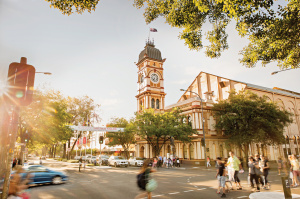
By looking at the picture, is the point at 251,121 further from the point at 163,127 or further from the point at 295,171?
the point at 295,171

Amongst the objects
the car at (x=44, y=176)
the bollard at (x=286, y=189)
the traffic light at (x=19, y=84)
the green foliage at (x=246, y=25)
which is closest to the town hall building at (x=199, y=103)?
the green foliage at (x=246, y=25)

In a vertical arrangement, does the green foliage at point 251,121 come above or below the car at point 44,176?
above

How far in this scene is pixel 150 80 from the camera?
5100 centimetres

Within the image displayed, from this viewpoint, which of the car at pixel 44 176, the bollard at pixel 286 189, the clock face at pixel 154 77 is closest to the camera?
the bollard at pixel 286 189

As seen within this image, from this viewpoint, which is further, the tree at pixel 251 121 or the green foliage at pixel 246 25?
the tree at pixel 251 121

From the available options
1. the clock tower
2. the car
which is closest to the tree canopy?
the car

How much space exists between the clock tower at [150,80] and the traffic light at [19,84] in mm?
43554

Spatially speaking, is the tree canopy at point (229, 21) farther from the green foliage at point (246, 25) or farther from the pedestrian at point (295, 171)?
the pedestrian at point (295, 171)

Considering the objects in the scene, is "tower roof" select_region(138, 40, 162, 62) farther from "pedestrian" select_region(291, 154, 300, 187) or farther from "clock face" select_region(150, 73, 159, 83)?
"pedestrian" select_region(291, 154, 300, 187)

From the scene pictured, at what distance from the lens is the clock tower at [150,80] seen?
163 ft

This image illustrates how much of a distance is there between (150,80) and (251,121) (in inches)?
1041

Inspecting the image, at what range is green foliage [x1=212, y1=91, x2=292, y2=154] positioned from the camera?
1200 inches

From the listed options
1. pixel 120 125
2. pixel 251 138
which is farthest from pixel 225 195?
pixel 120 125

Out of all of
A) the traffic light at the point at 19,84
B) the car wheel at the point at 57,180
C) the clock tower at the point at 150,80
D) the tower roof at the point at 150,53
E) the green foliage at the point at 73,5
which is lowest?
the car wheel at the point at 57,180
